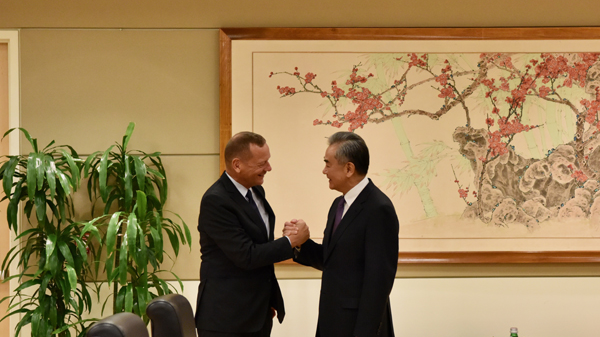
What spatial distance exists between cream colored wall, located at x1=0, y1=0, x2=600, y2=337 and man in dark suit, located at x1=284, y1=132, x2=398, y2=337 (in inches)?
50.9

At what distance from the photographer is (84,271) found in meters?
3.31

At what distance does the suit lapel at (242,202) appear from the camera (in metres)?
2.51

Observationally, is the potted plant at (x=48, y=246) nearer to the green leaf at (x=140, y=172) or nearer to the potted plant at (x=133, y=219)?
the potted plant at (x=133, y=219)

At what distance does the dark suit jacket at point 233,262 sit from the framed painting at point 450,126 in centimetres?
110

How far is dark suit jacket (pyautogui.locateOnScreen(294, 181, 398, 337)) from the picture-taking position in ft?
7.28

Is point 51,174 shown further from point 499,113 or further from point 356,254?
point 499,113

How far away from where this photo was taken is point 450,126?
3662 mm

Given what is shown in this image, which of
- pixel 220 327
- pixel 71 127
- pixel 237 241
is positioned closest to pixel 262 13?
pixel 71 127

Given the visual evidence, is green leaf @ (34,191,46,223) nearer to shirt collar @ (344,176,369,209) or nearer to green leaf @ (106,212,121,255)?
green leaf @ (106,212,121,255)

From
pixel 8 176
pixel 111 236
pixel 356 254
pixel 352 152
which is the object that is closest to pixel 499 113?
pixel 352 152

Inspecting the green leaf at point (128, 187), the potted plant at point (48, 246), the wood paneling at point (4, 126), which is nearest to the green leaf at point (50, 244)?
the potted plant at point (48, 246)

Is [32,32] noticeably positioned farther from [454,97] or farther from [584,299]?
[584,299]

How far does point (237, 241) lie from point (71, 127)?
188 cm

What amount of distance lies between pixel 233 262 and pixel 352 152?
0.75m
